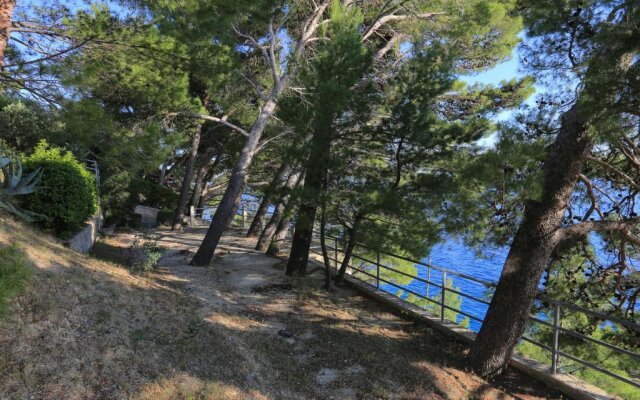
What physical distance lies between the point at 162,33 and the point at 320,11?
501 centimetres

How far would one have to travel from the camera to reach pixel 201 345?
16.1 feet

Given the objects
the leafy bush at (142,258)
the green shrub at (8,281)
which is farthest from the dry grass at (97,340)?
the leafy bush at (142,258)

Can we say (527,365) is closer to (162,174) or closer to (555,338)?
(555,338)

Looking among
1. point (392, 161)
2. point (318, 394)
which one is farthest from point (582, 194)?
point (318, 394)

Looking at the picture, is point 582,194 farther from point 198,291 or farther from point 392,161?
point 198,291

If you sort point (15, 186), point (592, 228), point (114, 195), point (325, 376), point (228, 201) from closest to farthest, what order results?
point (325, 376) < point (592, 228) < point (15, 186) < point (228, 201) < point (114, 195)

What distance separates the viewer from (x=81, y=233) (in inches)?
334

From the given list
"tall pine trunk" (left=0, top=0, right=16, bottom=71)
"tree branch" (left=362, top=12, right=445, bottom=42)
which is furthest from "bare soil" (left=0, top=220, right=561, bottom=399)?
"tree branch" (left=362, top=12, right=445, bottom=42)

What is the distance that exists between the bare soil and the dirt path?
2 centimetres

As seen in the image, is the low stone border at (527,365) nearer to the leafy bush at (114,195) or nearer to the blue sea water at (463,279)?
the leafy bush at (114,195)

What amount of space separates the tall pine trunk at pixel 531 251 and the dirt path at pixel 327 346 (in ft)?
1.44

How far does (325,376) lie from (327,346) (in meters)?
0.81

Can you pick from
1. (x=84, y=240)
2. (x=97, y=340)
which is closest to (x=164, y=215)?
(x=84, y=240)

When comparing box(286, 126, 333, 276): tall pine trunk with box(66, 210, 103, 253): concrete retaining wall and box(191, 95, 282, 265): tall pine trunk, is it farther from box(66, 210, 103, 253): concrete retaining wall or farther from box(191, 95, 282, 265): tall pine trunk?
box(66, 210, 103, 253): concrete retaining wall
